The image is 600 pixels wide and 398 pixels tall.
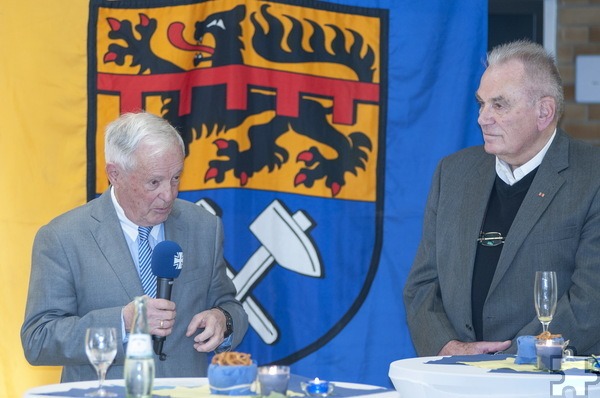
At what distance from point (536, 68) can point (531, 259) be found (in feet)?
2.33

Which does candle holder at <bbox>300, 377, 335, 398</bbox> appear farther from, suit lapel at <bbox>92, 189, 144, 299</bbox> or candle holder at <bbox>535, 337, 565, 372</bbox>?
suit lapel at <bbox>92, 189, 144, 299</bbox>

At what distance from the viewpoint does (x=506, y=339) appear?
362 centimetres

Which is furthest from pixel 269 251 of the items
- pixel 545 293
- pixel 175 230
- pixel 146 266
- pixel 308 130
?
pixel 545 293

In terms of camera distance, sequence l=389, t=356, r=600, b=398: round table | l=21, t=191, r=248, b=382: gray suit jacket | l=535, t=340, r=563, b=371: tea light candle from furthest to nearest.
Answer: l=21, t=191, r=248, b=382: gray suit jacket → l=535, t=340, r=563, b=371: tea light candle → l=389, t=356, r=600, b=398: round table

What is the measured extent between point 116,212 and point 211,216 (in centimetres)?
39

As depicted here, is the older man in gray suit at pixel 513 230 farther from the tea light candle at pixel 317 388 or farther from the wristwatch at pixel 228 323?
the tea light candle at pixel 317 388

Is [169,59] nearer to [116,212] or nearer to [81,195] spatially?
[81,195]

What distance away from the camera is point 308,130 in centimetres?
469

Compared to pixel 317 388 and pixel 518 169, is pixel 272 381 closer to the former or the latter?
pixel 317 388

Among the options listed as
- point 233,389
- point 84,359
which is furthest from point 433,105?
point 233,389

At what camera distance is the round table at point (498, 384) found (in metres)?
2.79

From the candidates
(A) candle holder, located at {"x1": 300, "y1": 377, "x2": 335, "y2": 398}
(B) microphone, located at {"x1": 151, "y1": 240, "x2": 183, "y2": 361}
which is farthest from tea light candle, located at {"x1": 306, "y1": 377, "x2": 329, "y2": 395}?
(B) microphone, located at {"x1": 151, "y1": 240, "x2": 183, "y2": 361}

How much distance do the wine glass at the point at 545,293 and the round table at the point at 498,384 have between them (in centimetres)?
25

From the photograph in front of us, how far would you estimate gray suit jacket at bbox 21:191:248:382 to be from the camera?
325cm
